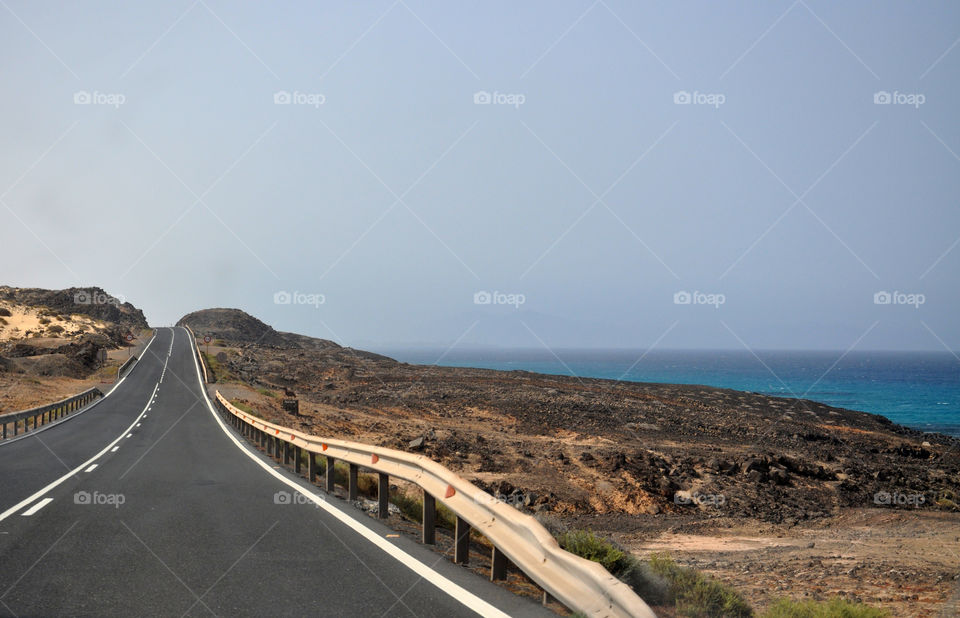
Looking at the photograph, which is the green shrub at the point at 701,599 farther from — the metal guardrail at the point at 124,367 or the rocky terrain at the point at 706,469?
the metal guardrail at the point at 124,367

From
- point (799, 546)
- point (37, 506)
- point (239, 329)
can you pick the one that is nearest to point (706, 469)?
point (799, 546)

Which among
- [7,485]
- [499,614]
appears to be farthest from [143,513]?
[499,614]

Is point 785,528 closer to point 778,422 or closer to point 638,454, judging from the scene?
point 638,454

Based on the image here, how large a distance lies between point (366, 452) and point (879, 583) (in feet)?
23.2

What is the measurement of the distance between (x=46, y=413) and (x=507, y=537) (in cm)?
3320

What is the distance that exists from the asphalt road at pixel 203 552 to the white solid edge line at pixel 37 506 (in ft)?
0.07

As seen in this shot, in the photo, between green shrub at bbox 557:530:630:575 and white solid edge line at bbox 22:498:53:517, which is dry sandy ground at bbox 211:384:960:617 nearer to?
green shrub at bbox 557:530:630:575

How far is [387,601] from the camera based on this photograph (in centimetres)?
551

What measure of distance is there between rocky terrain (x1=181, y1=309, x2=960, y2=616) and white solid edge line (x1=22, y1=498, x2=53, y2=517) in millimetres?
8949

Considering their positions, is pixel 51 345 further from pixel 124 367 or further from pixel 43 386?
pixel 43 386

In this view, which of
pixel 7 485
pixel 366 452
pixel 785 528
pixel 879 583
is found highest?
pixel 366 452

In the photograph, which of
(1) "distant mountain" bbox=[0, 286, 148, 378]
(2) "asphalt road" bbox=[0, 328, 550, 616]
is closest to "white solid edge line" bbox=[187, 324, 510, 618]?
(2) "asphalt road" bbox=[0, 328, 550, 616]

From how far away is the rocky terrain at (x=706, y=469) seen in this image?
1197 cm

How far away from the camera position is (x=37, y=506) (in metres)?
9.68
